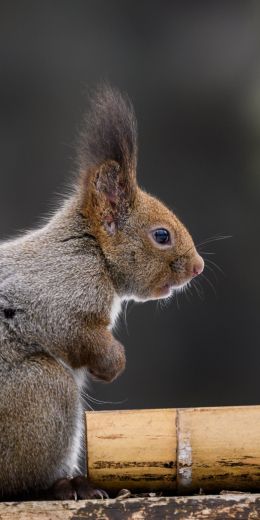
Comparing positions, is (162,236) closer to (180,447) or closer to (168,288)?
(168,288)

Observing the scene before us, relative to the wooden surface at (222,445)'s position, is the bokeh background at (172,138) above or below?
above

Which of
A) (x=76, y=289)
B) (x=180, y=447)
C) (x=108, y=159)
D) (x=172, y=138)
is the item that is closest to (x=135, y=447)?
(x=180, y=447)

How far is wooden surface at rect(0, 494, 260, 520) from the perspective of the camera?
160 cm

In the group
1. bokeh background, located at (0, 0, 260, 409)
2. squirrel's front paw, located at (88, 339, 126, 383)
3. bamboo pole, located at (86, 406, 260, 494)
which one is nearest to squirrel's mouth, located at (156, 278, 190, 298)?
squirrel's front paw, located at (88, 339, 126, 383)

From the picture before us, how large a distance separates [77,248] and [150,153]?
4.66ft

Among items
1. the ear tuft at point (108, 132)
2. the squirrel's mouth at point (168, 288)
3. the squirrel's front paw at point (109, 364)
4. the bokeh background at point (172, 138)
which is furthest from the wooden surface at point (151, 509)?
the bokeh background at point (172, 138)

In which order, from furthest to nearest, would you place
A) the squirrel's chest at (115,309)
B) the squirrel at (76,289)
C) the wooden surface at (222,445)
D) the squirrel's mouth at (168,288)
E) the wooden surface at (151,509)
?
1. the squirrel's mouth at (168,288)
2. the squirrel's chest at (115,309)
3. the squirrel at (76,289)
4. the wooden surface at (222,445)
5. the wooden surface at (151,509)

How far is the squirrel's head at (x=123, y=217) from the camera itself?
2.11 meters

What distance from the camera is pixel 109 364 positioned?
1.98m

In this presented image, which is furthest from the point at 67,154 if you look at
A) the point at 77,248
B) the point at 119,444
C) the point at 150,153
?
the point at 119,444

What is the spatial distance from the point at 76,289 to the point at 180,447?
407mm

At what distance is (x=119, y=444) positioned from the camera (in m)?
1.75

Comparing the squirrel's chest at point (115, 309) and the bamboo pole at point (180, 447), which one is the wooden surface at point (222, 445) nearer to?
the bamboo pole at point (180, 447)

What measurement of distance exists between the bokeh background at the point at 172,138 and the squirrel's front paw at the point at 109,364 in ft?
4.73
